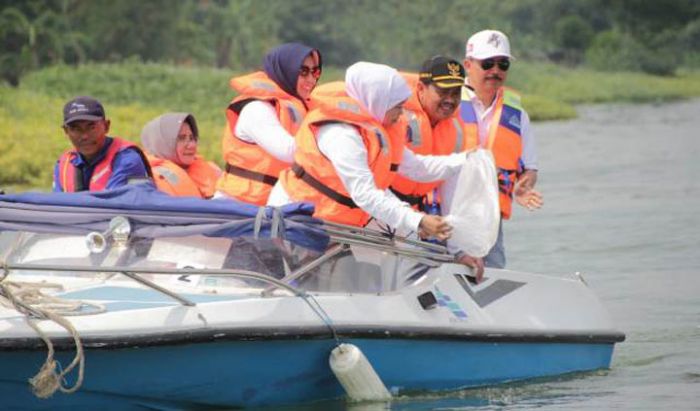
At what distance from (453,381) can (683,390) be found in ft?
4.12

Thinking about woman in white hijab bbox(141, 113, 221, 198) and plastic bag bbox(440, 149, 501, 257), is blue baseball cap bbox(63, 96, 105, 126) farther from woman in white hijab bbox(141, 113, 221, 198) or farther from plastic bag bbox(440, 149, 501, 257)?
plastic bag bbox(440, 149, 501, 257)

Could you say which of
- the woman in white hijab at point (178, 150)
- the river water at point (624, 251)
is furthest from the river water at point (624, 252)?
the woman in white hijab at point (178, 150)

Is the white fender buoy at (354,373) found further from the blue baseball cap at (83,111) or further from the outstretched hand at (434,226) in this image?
the blue baseball cap at (83,111)

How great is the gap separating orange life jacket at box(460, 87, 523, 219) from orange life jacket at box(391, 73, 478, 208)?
314 mm

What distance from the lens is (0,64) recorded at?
36.1 meters

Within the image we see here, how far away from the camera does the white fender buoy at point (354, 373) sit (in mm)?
6719

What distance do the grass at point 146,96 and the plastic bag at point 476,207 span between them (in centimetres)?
1118

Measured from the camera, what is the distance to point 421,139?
25.8 feet

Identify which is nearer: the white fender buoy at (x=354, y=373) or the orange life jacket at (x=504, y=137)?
the white fender buoy at (x=354, y=373)

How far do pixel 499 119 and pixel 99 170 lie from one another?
1.92 m

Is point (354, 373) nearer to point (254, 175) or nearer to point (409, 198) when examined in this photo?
point (254, 175)

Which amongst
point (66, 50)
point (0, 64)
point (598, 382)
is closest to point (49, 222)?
point (598, 382)

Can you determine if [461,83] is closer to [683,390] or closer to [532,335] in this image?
[532,335]

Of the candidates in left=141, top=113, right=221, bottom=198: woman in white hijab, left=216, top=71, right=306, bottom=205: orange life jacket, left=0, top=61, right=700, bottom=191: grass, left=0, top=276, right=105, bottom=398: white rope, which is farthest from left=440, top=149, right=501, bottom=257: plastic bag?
left=0, top=61, right=700, bottom=191: grass
